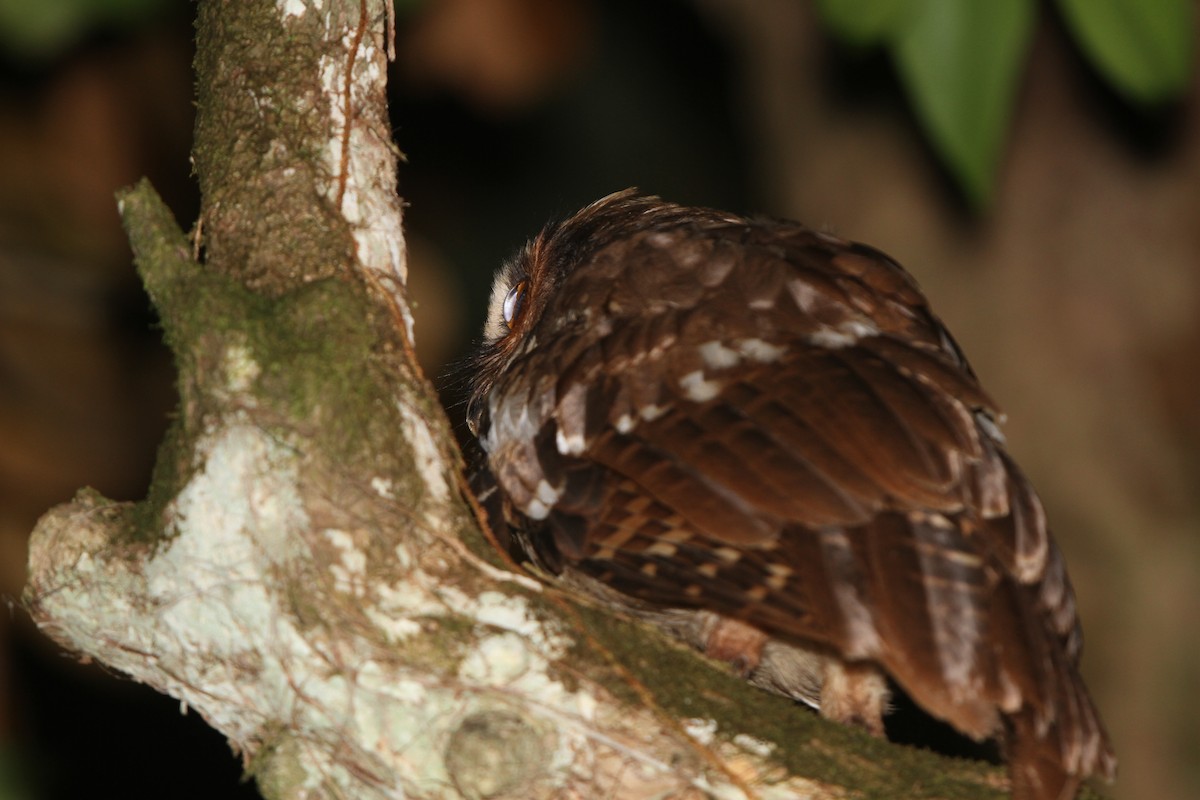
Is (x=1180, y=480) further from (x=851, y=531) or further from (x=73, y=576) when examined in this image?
(x=73, y=576)

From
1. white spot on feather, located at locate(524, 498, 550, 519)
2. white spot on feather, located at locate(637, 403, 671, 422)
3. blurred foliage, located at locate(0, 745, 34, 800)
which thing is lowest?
blurred foliage, located at locate(0, 745, 34, 800)

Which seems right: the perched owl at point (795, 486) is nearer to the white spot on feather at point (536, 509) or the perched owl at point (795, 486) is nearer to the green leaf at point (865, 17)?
the white spot on feather at point (536, 509)

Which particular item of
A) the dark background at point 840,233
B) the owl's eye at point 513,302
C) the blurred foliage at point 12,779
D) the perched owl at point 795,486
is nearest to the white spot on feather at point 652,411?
the perched owl at point 795,486

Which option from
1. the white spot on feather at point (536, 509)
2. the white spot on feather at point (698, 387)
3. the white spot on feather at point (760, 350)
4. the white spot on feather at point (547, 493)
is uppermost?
the white spot on feather at point (760, 350)

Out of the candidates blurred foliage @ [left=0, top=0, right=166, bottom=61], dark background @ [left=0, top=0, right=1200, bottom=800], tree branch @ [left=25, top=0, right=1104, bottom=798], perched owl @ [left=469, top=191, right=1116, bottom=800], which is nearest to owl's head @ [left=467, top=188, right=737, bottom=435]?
perched owl @ [left=469, top=191, right=1116, bottom=800]

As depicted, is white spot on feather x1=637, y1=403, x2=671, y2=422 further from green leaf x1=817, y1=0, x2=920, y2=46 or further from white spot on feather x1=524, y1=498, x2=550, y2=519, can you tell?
green leaf x1=817, y1=0, x2=920, y2=46
